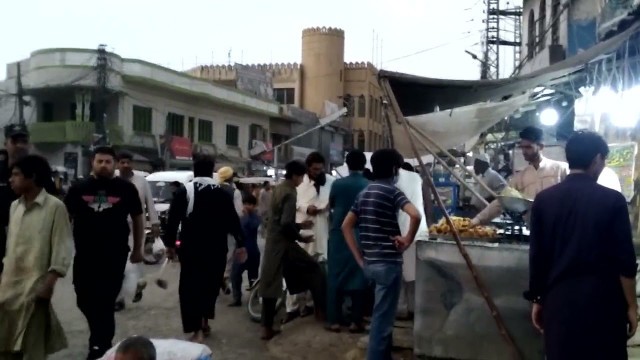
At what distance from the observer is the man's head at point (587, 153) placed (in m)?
3.65

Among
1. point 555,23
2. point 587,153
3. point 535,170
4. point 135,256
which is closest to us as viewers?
point 587,153

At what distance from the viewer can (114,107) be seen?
31969 mm

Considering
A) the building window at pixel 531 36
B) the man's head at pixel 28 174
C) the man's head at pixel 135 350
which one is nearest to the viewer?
the man's head at pixel 135 350

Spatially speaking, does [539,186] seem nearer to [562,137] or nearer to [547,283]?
[547,283]

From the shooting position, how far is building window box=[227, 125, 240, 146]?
132 ft

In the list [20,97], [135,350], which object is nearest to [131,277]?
[135,350]

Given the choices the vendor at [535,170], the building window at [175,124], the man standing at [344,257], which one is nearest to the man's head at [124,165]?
the man standing at [344,257]

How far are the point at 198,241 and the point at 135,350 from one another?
343 cm

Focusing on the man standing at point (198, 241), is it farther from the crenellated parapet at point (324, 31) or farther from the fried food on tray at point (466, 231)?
the crenellated parapet at point (324, 31)

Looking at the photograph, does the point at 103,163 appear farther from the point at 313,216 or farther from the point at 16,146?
the point at 313,216

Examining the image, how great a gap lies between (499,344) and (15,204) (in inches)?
146

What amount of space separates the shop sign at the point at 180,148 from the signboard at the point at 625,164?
28086 mm

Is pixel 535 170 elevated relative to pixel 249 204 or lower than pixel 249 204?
elevated

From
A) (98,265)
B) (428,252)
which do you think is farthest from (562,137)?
(98,265)
